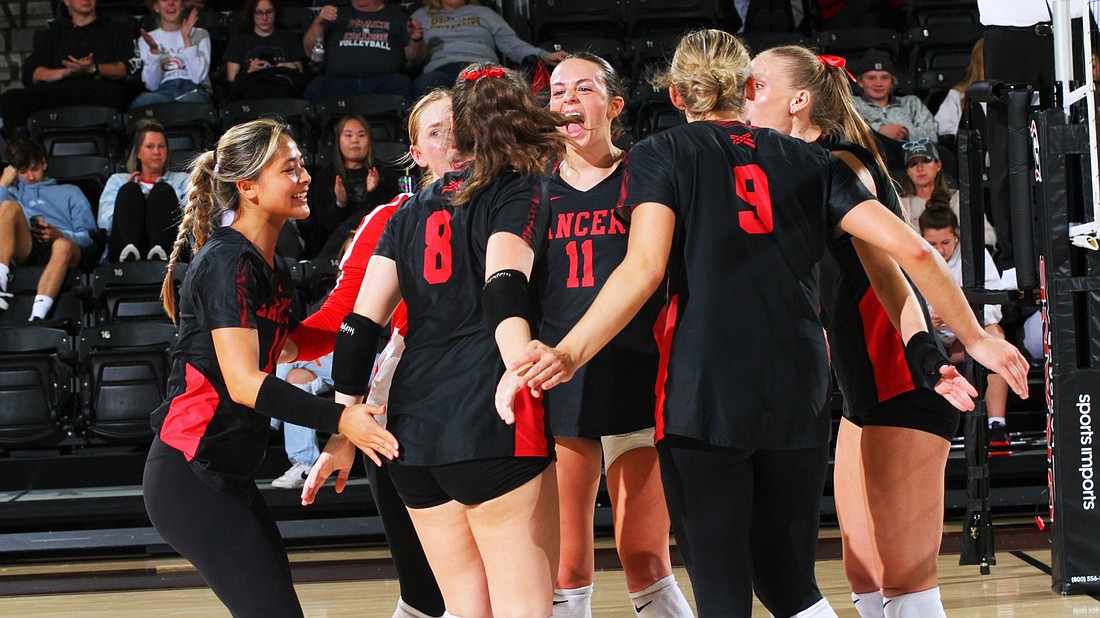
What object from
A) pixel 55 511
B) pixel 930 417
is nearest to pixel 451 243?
pixel 930 417

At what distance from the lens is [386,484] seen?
9.46 feet

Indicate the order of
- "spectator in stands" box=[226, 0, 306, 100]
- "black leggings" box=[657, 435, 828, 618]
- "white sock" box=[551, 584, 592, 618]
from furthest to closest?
"spectator in stands" box=[226, 0, 306, 100]
"white sock" box=[551, 584, 592, 618]
"black leggings" box=[657, 435, 828, 618]

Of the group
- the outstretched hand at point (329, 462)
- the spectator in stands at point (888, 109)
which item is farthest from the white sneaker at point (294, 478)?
the spectator in stands at point (888, 109)

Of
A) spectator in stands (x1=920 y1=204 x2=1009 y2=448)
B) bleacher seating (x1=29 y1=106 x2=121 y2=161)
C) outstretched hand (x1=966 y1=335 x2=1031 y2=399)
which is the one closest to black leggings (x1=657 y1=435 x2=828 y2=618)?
outstretched hand (x1=966 y1=335 x2=1031 y2=399)

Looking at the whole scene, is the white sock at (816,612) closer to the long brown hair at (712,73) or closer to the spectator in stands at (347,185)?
the long brown hair at (712,73)

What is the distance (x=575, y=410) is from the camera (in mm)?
2934

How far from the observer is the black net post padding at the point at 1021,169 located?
167 inches

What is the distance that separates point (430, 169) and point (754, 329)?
1.24 m

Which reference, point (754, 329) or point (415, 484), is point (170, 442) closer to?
point (415, 484)

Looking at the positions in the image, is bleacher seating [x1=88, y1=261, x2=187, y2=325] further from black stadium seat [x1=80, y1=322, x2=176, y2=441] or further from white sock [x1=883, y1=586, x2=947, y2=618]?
white sock [x1=883, y1=586, x2=947, y2=618]

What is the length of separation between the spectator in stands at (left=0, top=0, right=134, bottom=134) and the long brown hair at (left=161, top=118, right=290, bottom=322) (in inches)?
241

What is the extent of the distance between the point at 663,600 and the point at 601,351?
69 cm

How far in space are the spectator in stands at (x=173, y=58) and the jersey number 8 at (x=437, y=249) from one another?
6.57 m

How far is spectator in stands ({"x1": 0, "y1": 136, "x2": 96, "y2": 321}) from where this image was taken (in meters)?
6.69
